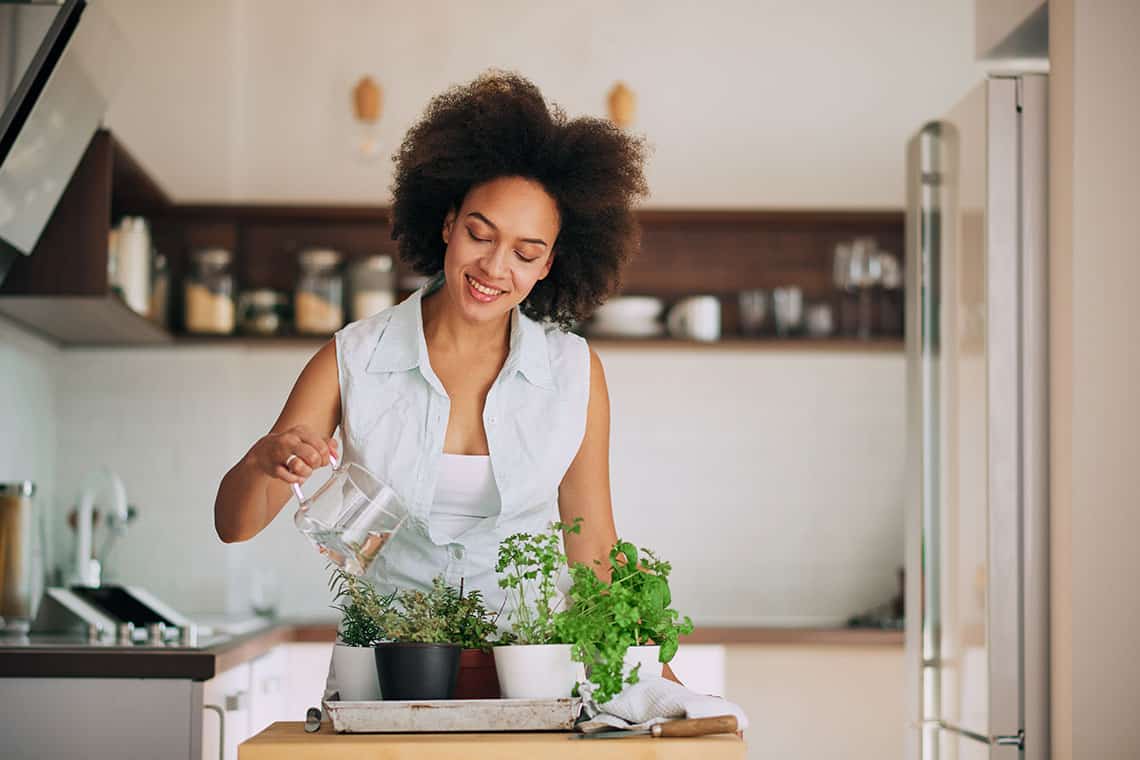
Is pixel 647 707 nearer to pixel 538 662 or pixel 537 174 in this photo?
pixel 538 662

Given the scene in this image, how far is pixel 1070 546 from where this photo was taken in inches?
87.3

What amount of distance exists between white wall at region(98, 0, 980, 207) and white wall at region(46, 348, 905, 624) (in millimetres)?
545

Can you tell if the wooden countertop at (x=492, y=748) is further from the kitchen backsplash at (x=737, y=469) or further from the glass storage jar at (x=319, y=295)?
the kitchen backsplash at (x=737, y=469)

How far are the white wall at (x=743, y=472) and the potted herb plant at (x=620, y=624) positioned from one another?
2831 mm

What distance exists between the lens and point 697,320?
4.18 m

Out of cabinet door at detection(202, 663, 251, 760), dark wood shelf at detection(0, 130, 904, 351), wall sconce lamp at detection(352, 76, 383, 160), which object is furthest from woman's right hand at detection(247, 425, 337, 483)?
wall sconce lamp at detection(352, 76, 383, 160)

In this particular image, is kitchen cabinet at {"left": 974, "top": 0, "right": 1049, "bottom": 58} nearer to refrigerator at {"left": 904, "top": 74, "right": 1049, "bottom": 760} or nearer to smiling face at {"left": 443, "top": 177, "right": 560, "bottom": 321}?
refrigerator at {"left": 904, "top": 74, "right": 1049, "bottom": 760}

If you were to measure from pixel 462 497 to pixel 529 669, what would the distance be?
1.60 feet

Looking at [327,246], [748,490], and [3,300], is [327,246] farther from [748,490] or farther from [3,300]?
[748,490]

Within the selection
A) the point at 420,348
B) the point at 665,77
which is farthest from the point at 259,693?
the point at 665,77

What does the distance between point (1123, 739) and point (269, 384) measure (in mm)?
2850

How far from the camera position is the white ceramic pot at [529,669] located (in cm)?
145

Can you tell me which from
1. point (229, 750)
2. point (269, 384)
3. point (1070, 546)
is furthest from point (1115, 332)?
point (269, 384)

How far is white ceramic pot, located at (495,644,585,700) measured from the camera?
56.9 inches
